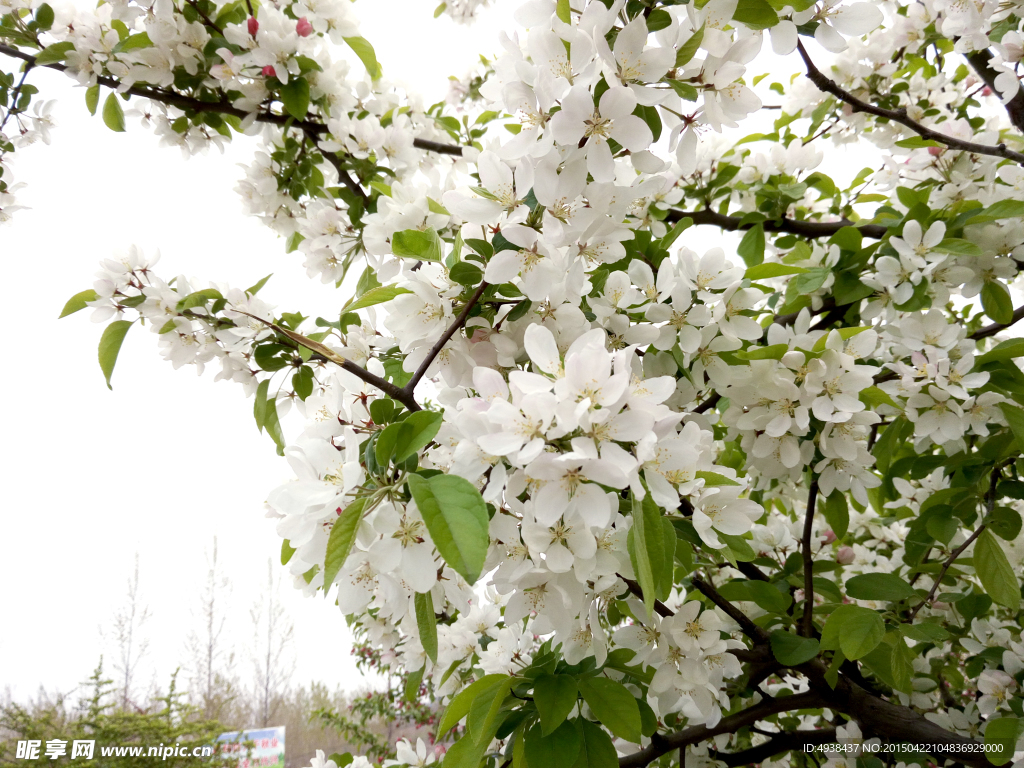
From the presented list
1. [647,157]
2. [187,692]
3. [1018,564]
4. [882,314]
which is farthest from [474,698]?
[187,692]

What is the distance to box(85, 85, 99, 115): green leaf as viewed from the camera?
4.52ft

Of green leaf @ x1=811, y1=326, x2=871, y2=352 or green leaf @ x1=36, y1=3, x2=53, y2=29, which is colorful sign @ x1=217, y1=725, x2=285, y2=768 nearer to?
green leaf @ x1=36, y1=3, x2=53, y2=29

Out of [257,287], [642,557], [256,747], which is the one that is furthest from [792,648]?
[256,747]

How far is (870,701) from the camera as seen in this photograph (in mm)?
1078

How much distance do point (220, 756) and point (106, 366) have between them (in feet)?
12.3

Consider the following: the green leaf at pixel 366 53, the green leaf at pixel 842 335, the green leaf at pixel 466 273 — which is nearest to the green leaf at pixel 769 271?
the green leaf at pixel 842 335

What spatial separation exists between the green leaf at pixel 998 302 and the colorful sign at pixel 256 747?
4.39 m

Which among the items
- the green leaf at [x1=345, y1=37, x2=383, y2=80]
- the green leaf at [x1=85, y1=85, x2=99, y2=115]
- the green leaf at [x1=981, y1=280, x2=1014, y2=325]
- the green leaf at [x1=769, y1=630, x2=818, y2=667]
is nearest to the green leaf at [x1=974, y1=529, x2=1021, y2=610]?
the green leaf at [x1=769, y1=630, x2=818, y2=667]

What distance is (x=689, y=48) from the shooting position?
25.1 inches

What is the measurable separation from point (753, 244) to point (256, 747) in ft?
14.3

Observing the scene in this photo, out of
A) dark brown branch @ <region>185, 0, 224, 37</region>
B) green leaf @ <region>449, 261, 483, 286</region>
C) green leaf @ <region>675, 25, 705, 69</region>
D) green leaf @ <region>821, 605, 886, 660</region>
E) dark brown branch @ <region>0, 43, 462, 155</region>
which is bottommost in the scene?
green leaf @ <region>821, 605, 886, 660</region>

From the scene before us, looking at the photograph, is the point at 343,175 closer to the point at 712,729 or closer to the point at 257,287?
the point at 257,287

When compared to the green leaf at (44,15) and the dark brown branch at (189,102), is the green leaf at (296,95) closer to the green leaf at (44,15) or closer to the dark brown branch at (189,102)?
the dark brown branch at (189,102)

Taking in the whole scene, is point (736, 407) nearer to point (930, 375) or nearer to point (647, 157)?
point (930, 375)
